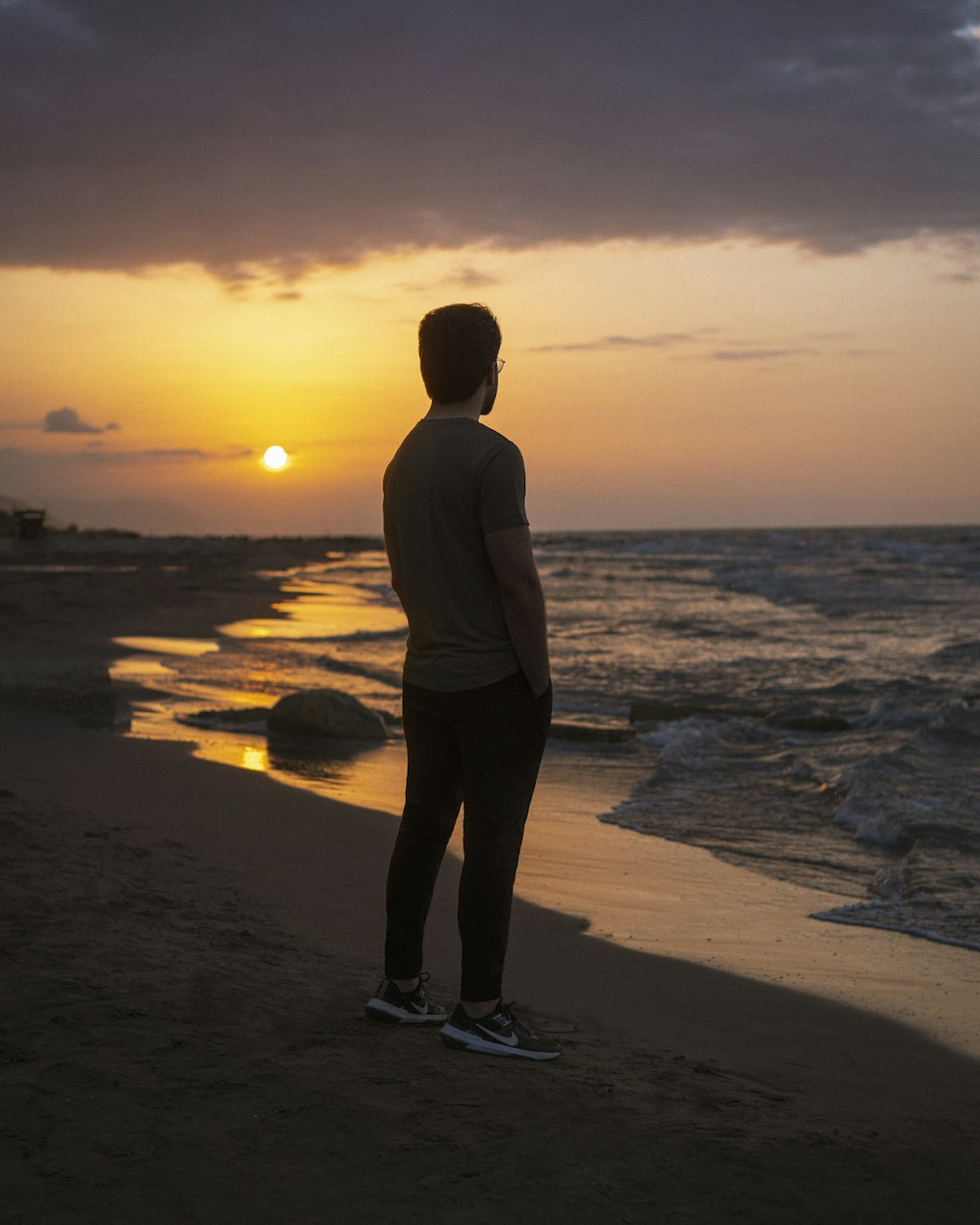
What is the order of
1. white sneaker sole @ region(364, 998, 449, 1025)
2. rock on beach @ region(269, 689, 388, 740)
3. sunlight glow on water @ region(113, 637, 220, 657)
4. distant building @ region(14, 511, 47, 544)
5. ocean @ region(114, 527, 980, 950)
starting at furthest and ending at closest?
distant building @ region(14, 511, 47, 544), sunlight glow on water @ region(113, 637, 220, 657), rock on beach @ region(269, 689, 388, 740), ocean @ region(114, 527, 980, 950), white sneaker sole @ region(364, 998, 449, 1025)

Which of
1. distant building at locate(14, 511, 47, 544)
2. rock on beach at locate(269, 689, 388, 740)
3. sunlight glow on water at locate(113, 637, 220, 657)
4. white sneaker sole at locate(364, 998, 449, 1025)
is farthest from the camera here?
distant building at locate(14, 511, 47, 544)

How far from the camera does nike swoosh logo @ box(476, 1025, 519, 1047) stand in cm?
315

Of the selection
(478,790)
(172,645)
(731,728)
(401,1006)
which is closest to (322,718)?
(731,728)

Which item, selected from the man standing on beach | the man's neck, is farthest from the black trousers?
the man's neck

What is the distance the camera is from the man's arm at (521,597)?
305 centimetres

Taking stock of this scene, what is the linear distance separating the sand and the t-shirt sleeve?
1.45 meters

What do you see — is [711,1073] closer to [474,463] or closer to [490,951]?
[490,951]

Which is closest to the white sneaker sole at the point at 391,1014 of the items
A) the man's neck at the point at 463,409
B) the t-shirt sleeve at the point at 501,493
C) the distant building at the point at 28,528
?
the t-shirt sleeve at the point at 501,493

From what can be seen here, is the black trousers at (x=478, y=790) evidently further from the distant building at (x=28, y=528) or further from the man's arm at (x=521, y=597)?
the distant building at (x=28, y=528)

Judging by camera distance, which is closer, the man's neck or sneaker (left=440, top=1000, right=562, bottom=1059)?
sneaker (left=440, top=1000, right=562, bottom=1059)

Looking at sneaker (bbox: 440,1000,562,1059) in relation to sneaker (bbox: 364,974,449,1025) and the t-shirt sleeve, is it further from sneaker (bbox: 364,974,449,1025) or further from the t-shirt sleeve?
the t-shirt sleeve

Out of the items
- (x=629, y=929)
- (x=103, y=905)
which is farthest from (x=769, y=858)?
(x=103, y=905)

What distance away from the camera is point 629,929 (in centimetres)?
494

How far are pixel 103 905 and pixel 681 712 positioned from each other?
7.96m
